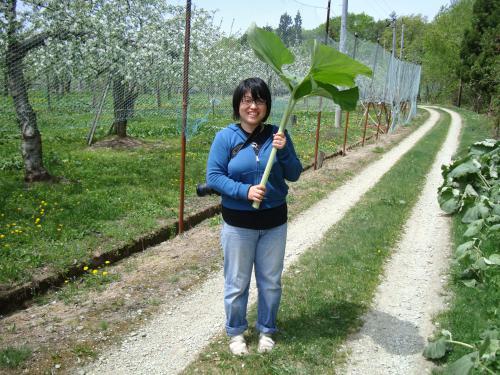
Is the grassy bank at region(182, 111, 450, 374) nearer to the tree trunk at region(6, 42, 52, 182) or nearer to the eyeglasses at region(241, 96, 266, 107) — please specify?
the eyeglasses at region(241, 96, 266, 107)

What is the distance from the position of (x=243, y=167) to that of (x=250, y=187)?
0.18 meters

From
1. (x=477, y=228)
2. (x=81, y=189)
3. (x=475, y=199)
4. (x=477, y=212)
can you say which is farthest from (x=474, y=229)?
(x=81, y=189)

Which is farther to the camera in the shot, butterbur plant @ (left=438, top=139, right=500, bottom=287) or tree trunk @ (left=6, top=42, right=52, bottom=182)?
tree trunk @ (left=6, top=42, right=52, bottom=182)

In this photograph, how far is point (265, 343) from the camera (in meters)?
3.40

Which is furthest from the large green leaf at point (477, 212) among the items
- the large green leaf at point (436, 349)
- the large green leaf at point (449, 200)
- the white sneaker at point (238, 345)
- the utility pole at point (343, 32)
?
the utility pole at point (343, 32)

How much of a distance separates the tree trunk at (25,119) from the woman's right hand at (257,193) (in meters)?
5.43

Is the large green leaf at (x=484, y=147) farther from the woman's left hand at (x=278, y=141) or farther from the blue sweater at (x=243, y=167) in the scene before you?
the woman's left hand at (x=278, y=141)

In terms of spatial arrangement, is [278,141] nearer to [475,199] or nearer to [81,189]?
[475,199]

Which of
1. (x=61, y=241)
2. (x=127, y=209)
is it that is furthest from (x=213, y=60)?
(x=61, y=241)

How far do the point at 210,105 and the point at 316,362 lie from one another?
11.1 metres

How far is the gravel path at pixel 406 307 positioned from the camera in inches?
133

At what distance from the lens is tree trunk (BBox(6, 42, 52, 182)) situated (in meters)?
6.91

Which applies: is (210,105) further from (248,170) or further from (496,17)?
(496,17)

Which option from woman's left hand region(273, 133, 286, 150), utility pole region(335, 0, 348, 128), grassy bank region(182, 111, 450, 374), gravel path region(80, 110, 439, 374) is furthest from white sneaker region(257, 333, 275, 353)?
utility pole region(335, 0, 348, 128)
